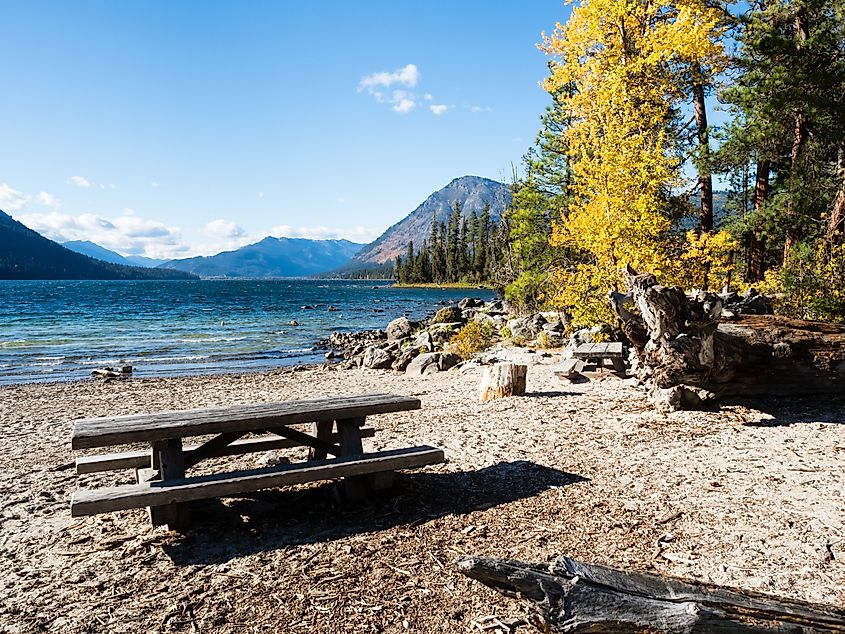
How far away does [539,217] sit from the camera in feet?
58.7

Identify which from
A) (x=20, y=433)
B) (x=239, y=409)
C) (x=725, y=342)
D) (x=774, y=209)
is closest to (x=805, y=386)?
(x=725, y=342)

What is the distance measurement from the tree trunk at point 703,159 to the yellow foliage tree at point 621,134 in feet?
7.19

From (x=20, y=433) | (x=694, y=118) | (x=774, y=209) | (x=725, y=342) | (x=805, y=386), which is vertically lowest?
(x=20, y=433)

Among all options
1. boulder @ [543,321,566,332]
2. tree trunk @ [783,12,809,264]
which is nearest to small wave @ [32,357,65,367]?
boulder @ [543,321,566,332]

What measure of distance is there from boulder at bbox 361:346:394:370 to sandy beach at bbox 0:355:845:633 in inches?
415

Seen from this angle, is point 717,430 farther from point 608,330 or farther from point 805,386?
point 608,330

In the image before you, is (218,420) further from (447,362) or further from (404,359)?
(404,359)

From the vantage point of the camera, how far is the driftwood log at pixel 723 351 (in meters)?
7.95

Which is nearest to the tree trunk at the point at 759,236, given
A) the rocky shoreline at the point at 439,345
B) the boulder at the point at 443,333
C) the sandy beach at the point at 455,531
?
the rocky shoreline at the point at 439,345

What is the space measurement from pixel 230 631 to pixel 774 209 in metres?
17.0

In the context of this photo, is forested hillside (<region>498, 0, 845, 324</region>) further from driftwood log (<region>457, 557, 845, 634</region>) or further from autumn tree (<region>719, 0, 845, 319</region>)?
driftwood log (<region>457, 557, 845, 634</region>)

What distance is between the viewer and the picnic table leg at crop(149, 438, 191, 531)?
191 inches

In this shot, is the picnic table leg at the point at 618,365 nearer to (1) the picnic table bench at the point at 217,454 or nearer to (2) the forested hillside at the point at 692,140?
(2) the forested hillside at the point at 692,140

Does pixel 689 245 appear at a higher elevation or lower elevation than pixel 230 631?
higher
